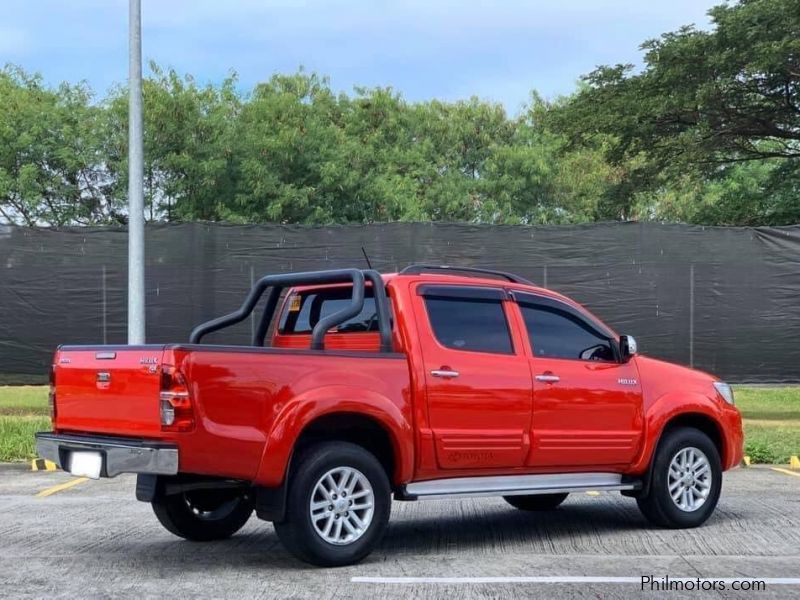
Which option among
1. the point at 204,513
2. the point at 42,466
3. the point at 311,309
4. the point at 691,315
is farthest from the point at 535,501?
the point at 691,315

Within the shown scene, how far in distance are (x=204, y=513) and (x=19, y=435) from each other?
5824 mm

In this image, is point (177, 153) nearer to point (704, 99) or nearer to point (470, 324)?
point (704, 99)

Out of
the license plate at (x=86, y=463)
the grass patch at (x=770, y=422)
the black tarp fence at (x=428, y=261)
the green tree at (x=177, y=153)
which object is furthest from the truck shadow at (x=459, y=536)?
the green tree at (x=177, y=153)

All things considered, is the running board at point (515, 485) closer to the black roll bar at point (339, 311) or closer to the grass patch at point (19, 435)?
the black roll bar at point (339, 311)

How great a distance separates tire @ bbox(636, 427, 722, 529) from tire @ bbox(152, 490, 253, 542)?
9.76ft

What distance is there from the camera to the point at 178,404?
6.31m

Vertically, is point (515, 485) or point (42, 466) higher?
point (515, 485)

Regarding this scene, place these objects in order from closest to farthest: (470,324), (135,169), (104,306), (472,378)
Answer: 1. (472,378)
2. (470,324)
3. (135,169)
4. (104,306)

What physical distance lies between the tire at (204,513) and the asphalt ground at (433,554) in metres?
0.11

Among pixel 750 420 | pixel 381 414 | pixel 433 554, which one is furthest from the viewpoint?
pixel 750 420

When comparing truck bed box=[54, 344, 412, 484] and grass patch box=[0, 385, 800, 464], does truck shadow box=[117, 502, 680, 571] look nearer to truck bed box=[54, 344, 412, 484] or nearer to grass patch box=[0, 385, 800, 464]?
truck bed box=[54, 344, 412, 484]

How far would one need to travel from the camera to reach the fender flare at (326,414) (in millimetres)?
6531

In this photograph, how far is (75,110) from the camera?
3488cm

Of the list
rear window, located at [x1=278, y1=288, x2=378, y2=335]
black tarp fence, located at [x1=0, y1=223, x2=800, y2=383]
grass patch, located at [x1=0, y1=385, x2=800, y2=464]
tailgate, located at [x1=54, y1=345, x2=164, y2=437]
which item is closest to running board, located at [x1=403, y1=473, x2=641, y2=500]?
rear window, located at [x1=278, y1=288, x2=378, y2=335]
